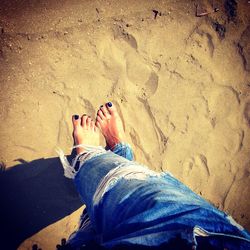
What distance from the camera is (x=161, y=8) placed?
2.38 m

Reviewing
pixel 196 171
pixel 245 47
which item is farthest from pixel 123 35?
pixel 196 171

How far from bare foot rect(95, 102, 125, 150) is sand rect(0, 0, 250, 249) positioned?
68 millimetres

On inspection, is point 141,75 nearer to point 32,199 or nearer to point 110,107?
point 110,107

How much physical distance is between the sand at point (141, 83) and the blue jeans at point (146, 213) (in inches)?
35.3

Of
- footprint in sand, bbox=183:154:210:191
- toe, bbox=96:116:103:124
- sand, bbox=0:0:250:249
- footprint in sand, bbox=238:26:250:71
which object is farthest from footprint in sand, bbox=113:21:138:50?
footprint in sand, bbox=183:154:210:191

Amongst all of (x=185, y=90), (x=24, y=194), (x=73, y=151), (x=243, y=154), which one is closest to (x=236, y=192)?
(x=243, y=154)

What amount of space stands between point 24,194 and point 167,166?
127 centimetres

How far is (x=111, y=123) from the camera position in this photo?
2.29 metres

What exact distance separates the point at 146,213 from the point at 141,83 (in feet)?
4.90

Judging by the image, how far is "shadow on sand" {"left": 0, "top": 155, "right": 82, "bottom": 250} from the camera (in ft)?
6.77

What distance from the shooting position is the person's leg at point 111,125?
2283 millimetres

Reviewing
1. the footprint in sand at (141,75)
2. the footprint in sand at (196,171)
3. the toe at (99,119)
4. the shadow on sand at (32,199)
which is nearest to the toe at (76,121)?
the toe at (99,119)

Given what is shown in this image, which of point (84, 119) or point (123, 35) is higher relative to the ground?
point (123, 35)

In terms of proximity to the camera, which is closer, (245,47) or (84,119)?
(84,119)
